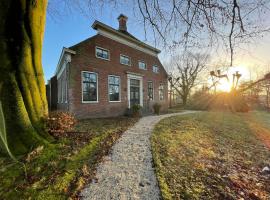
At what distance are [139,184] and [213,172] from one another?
1.77 metres

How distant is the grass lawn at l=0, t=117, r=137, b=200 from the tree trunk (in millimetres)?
422

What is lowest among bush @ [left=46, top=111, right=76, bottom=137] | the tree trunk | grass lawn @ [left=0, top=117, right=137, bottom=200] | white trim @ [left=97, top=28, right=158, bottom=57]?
grass lawn @ [left=0, top=117, right=137, bottom=200]

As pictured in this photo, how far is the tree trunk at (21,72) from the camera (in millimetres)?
3664

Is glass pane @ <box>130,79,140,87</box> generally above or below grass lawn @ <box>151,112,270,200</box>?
above

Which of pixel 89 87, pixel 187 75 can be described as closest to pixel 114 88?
pixel 89 87

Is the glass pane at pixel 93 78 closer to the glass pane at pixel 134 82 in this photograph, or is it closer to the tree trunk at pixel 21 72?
the glass pane at pixel 134 82

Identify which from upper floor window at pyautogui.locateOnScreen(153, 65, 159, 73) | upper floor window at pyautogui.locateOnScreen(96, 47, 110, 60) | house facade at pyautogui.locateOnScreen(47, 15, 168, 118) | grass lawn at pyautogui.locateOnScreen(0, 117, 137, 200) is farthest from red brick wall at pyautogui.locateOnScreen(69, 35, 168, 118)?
grass lawn at pyautogui.locateOnScreen(0, 117, 137, 200)

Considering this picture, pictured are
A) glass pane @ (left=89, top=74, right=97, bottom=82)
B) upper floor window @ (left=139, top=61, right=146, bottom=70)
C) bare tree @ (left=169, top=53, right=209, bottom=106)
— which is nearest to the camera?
glass pane @ (left=89, top=74, right=97, bottom=82)

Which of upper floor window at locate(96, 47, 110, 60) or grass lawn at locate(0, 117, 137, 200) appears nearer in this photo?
grass lawn at locate(0, 117, 137, 200)

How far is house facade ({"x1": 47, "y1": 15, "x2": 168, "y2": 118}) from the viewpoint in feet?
33.3

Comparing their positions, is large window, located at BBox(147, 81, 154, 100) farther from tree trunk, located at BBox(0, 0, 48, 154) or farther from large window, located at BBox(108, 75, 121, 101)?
tree trunk, located at BBox(0, 0, 48, 154)

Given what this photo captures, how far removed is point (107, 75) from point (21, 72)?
802cm

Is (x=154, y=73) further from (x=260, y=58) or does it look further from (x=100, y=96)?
(x=260, y=58)

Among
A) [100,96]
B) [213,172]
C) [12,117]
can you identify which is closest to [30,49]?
[12,117]
